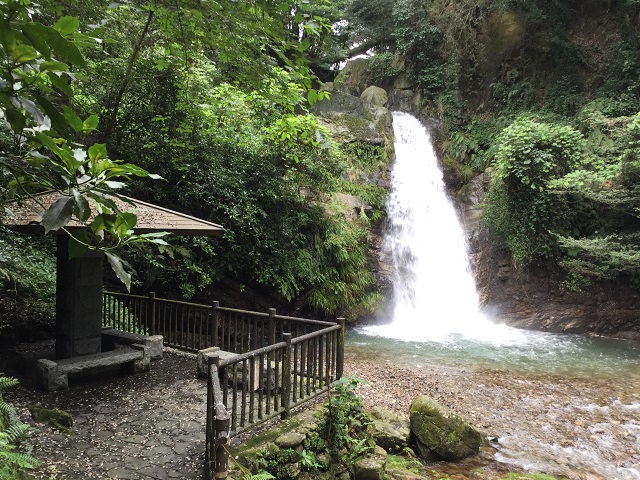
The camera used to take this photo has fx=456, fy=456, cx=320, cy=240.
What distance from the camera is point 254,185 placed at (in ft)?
39.6

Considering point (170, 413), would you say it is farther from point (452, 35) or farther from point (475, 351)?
point (452, 35)

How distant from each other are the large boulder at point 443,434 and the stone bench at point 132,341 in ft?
13.8

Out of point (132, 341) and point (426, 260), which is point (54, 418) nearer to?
point (132, 341)

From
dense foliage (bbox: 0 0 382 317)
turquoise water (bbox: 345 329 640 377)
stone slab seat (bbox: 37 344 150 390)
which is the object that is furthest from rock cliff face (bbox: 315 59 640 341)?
stone slab seat (bbox: 37 344 150 390)

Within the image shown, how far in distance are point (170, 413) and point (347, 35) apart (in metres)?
25.8

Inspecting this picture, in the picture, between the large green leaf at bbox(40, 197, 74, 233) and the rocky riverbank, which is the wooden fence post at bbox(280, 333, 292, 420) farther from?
the large green leaf at bbox(40, 197, 74, 233)

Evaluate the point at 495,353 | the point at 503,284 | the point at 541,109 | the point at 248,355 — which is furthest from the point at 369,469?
the point at 541,109

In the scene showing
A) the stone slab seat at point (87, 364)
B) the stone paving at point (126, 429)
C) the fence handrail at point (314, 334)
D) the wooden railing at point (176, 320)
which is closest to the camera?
the stone paving at point (126, 429)

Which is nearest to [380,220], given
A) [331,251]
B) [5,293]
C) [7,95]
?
[331,251]

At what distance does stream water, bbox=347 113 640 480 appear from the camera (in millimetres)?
6762

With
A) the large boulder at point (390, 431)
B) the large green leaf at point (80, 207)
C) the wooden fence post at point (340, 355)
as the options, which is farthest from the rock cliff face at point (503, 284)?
the large green leaf at point (80, 207)

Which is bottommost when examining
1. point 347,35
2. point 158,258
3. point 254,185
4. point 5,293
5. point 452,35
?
point 5,293

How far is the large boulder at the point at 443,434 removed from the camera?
251 inches

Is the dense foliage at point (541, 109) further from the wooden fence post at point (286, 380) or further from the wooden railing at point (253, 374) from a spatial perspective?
the wooden fence post at point (286, 380)
